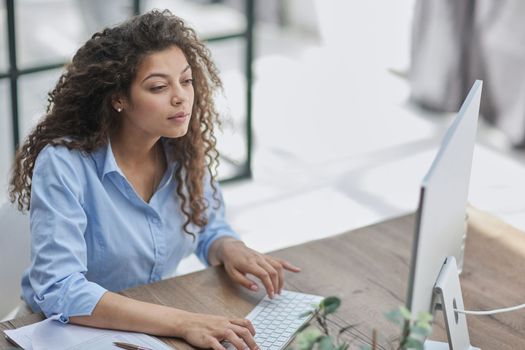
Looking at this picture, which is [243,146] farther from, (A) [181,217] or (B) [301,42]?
(A) [181,217]

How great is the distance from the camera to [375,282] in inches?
91.6

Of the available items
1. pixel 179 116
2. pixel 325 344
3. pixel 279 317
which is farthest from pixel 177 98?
pixel 325 344

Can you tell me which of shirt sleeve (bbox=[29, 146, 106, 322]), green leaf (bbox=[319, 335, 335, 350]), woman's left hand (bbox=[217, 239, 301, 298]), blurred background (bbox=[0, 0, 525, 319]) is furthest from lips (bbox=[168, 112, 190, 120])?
blurred background (bbox=[0, 0, 525, 319])

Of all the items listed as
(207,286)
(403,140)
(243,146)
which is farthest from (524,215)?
(207,286)

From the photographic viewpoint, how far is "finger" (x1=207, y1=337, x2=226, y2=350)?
78.2 inches

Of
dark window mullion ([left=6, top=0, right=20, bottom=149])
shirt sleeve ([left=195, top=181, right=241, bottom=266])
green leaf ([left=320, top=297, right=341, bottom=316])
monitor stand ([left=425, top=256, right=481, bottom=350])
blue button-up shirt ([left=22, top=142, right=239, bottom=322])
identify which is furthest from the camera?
dark window mullion ([left=6, top=0, right=20, bottom=149])

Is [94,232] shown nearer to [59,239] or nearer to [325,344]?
[59,239]

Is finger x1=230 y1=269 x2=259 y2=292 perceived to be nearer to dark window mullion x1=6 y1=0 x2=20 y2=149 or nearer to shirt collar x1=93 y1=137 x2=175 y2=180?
shirt collar x1=93 y1=137 x2=175 y2=180

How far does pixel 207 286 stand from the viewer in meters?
2.28

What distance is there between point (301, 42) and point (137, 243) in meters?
4.09

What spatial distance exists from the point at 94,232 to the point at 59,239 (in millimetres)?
167

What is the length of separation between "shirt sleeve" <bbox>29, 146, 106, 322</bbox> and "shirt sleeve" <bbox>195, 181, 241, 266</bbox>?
0.39 meters

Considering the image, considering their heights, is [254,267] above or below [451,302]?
below

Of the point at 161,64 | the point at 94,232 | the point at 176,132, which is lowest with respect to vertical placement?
the point at 94,232
